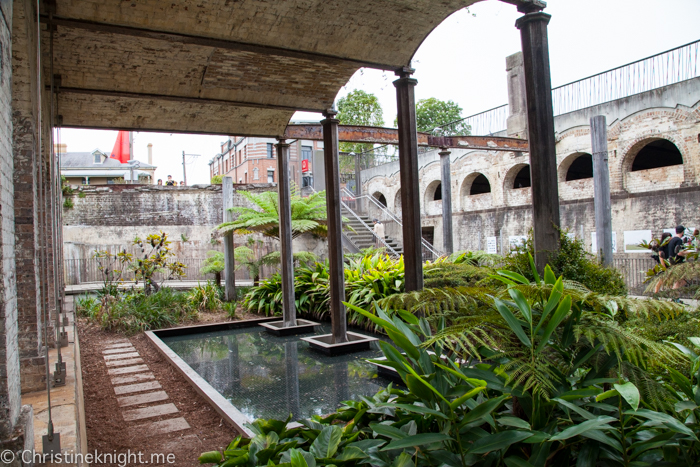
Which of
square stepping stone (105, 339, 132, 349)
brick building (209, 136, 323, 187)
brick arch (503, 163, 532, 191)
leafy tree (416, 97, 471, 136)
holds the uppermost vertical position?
leafy tree (416, 97, 471, 136)

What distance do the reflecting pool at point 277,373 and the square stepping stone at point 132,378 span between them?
52cm

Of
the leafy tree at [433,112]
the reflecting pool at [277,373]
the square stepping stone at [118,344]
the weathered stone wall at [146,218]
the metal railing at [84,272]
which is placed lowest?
the reflecting pool at [277,373]

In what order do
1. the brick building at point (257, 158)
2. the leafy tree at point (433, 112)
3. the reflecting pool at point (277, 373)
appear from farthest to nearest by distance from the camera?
the brick building at point (257, 158) → the leafy tree at point (433, 112) → the reflecting pool at point (277, 373)

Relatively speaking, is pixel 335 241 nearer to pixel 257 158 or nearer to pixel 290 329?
pixel 290 329

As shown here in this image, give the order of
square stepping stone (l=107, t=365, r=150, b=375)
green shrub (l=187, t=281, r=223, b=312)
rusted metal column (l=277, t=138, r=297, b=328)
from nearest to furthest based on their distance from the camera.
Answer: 1. square stepping stone (l=107, t=365, r=150, b=375)
2. rusted metal column (l=277, t=138, r=297, b=328)
3. green shrub (l=187, t=281, r=223, b=312)

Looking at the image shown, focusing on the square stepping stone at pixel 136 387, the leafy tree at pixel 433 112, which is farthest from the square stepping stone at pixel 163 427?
the leafy tree at pixel 433 112

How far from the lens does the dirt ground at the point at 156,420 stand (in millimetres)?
3371

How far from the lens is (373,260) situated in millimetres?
8969

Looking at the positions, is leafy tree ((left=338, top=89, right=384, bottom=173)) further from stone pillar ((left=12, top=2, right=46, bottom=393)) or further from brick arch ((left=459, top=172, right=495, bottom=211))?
stone pillar ((left=12, top=2, right=46, bottom=393))

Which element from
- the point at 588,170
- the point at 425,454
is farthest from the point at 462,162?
the point at 425,454

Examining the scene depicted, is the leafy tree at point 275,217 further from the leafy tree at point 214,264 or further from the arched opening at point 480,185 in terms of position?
the arched opening at point 480,185

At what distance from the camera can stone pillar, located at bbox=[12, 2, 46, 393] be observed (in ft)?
11.6

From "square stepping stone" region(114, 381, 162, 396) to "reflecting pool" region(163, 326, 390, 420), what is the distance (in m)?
0.49

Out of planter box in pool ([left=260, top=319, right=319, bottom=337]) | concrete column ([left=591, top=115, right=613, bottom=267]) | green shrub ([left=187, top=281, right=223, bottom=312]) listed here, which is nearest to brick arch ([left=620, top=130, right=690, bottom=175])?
concrete column ([left=591, top=115, right=613, bottom=267])
